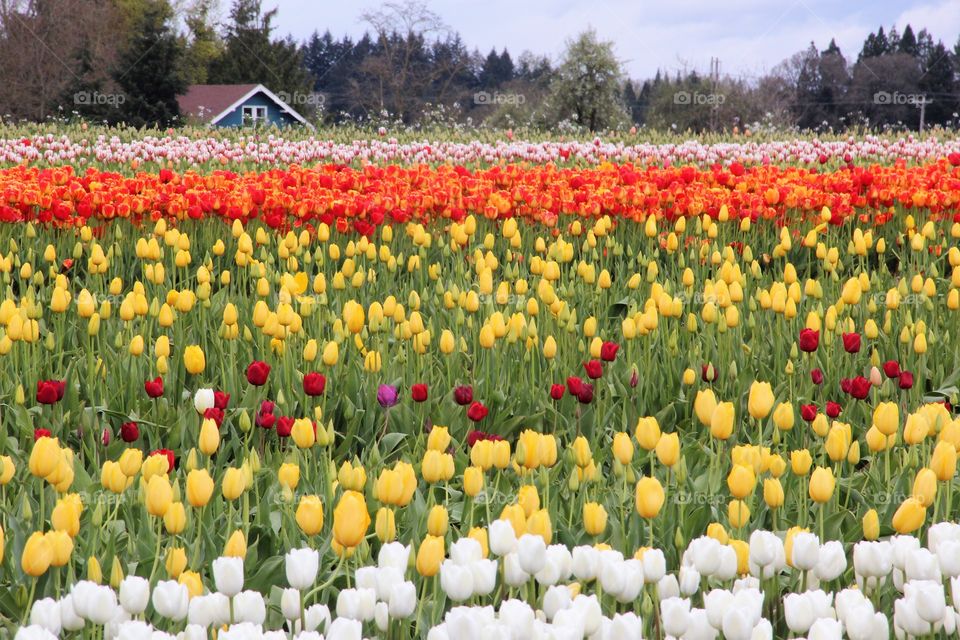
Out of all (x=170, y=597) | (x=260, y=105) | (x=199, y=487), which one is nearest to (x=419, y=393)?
(x=199, y=487)

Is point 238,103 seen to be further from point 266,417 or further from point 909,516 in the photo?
point 909,516

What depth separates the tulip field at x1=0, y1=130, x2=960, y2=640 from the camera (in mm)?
2023

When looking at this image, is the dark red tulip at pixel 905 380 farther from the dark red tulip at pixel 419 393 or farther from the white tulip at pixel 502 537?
the white tulip at pixel 502 537

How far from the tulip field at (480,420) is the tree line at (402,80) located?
17953 millimetres

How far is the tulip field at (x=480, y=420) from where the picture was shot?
2023 mm

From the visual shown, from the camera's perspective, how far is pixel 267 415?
11.1ft

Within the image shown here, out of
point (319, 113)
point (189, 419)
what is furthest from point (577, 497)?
point (319, 113)

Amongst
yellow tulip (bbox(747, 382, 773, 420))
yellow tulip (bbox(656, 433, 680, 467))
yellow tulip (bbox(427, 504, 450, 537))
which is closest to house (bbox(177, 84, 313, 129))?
yellow tulip (bbox(747, 382, 773, 420))

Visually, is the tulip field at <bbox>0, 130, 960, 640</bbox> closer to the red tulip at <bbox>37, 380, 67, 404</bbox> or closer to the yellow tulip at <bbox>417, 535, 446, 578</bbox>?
the yellow tulip at <bbox>417, 535, 446, 578</bbox>

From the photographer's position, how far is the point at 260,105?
50.5 metres

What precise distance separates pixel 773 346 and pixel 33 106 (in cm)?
4510

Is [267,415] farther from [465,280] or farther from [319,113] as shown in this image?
[319,113]

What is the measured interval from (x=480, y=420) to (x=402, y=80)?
187ft

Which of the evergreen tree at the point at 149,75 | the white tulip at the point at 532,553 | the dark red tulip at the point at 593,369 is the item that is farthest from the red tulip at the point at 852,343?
the evergreen tree at the point at 149,75
